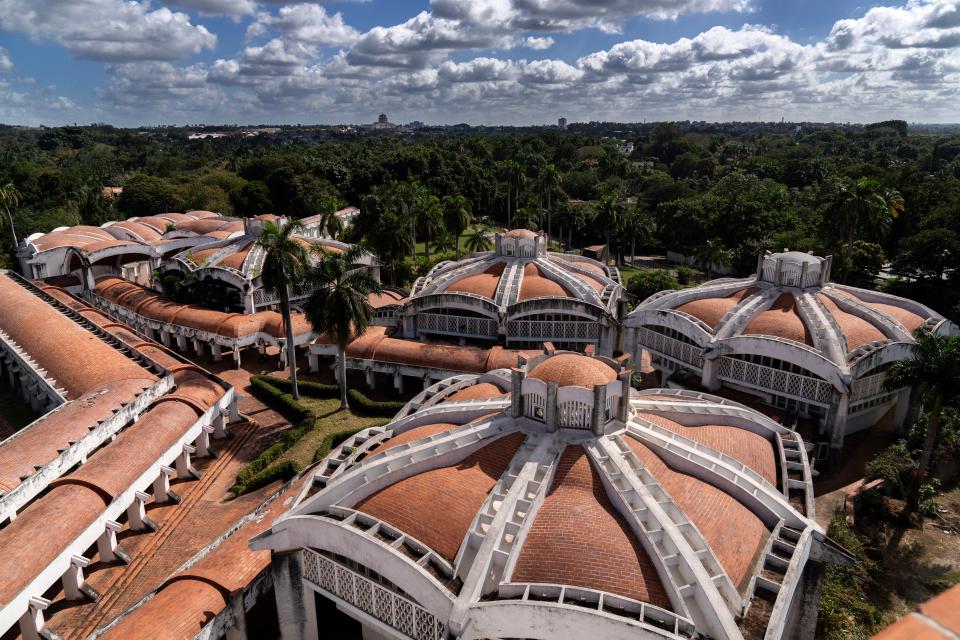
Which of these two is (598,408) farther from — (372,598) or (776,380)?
(776,380)

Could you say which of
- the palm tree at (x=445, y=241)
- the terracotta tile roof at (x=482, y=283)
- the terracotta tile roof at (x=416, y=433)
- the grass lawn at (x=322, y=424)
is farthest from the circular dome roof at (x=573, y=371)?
the palm tree at (x=445, y=241)

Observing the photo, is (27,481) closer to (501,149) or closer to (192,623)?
(192,623)

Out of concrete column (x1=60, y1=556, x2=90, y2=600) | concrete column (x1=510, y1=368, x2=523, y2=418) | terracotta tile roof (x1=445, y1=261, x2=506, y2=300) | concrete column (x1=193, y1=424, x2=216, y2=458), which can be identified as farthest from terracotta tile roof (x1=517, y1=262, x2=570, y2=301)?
concrete column (x1=60, y1=556, x2=90, y2=600)

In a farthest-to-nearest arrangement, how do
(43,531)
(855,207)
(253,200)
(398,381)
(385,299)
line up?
(253,200) → (855,207) → (385,299) → (398,381) → (43,531)

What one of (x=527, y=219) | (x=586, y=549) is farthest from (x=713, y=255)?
(x=586, y=549)

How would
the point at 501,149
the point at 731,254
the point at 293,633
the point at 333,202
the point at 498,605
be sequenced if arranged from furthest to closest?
the point at 501,149
the point at 333,202
the point at 731,254
the point at 293,633
the point at 498,605

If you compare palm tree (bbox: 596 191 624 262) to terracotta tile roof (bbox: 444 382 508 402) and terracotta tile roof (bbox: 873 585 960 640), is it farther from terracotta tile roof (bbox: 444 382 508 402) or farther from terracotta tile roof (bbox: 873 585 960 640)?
terracotta tile roof (bbox: 873 585 960 640)

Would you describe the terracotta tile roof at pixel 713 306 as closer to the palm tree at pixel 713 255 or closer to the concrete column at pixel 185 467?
the concrete column at pixel 185 467

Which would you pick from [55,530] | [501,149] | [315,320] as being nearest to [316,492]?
[55,530]
